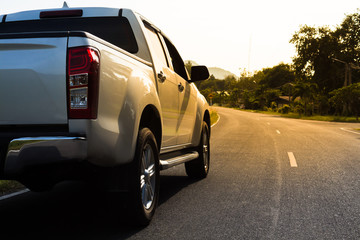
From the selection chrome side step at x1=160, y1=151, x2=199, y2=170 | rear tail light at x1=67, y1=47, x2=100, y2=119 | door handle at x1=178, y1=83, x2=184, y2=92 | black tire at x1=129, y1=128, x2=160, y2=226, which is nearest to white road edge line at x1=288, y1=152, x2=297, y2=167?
chrome side step at x1=160, y1=151, x2=199, y2=170

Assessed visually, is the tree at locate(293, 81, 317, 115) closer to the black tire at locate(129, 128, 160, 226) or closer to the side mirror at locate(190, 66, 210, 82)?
the side mirror at locate(190, 66, 210, 82)

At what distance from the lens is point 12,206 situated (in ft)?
16.4

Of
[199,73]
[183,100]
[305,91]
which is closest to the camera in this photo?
[183,100]

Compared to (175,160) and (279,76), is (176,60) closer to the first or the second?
(175,160)

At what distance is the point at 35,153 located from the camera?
302 centimetres

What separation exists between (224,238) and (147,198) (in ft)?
3.12

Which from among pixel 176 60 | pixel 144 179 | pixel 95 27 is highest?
pixel 95 27

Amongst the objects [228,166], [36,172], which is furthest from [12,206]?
[228,166]

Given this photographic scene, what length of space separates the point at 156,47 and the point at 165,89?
2.12 ft

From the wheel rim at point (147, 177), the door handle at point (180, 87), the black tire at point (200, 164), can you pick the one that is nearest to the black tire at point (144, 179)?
the wheel rim at point (147, 177)

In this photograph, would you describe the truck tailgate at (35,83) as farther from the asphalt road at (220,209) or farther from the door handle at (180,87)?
the door handle at (180,87)

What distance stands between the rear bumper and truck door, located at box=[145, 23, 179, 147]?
1855 millimetres

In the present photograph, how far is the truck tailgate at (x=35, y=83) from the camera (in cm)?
316

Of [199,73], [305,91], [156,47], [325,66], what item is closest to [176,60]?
[199,73]
